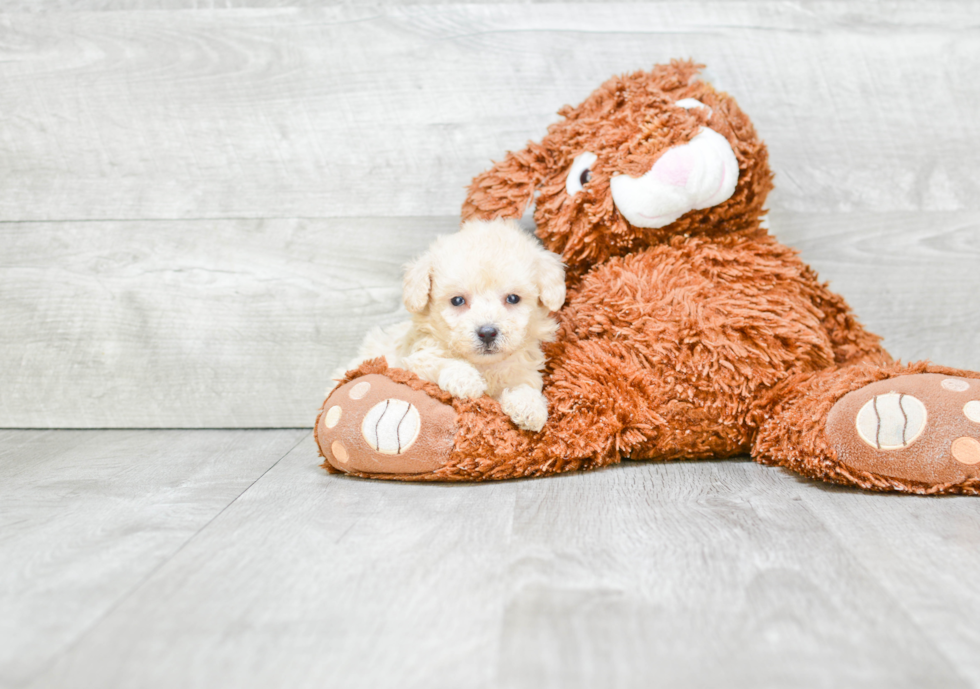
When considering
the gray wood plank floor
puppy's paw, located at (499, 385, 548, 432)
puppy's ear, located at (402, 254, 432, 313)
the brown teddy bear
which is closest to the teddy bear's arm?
the brown teddy bear

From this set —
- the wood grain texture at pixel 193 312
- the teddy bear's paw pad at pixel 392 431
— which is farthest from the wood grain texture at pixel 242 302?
the teddy bear's paw pad at pixel 392 431

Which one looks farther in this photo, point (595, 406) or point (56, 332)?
point (56, 332)

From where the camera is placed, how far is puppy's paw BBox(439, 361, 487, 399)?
0.94m

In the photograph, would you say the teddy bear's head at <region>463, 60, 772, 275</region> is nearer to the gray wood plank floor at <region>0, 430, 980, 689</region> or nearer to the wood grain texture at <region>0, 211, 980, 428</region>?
the wood grain texture at <region>0, 211, 980, 428</region>

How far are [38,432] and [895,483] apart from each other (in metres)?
1.33

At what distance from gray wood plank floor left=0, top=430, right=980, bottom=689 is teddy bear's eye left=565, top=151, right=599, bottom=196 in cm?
41

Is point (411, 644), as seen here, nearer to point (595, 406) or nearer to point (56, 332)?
point (595, 406)

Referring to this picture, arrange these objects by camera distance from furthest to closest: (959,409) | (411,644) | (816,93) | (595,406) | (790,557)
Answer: (816,93) → (595,406) → (959,409) → (790,557) → (411,644)

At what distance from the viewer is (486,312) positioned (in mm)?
913

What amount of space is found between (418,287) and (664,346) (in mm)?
336

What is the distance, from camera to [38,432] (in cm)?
131

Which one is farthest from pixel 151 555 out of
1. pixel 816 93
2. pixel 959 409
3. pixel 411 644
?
pixel 816 93

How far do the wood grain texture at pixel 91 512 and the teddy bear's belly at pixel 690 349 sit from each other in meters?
0.48

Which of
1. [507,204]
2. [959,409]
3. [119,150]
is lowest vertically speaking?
[959,409]
